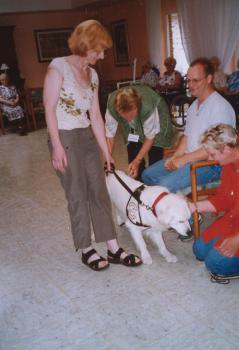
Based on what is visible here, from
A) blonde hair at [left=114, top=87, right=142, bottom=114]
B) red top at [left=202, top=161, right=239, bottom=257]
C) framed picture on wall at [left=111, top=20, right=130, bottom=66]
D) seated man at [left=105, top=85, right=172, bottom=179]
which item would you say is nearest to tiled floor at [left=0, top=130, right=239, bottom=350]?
red top at [left=202, top=161, right=239, bottom=257]

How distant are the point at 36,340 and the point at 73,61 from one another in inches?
54.8

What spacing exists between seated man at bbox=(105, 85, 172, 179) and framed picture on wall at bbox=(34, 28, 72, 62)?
7.50 meters

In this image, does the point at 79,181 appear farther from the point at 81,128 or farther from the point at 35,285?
the point at 35,285

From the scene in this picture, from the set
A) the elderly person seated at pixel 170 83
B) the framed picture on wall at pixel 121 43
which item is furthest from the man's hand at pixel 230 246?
the framed picture on wall at pixel 121 43

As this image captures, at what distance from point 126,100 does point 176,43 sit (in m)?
6.20

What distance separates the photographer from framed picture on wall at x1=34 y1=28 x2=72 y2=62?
373 inches

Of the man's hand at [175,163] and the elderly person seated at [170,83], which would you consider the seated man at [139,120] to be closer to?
the man's hand at [175,163]

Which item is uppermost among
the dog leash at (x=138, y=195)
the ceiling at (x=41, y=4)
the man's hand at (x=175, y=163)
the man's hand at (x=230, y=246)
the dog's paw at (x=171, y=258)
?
the ceiling at (x=41, y=4)

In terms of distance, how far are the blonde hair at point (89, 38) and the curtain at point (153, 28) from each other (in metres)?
6.63

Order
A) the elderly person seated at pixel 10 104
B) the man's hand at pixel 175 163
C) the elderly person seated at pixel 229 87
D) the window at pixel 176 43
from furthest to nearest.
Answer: the window at pixel 176 43, the elderly person seated at pixel 10 104, the elderly person seated at pixel 229 87, the man's hand at pixel 175 163

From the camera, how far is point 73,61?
193cm

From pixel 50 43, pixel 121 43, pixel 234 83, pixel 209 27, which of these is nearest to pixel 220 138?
pixel 234 83

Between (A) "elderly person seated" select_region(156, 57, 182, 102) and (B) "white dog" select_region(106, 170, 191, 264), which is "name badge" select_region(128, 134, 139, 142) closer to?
(B) "white dog" select_region(106, 170, 191, 264)

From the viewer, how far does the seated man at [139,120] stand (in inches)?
99.6
